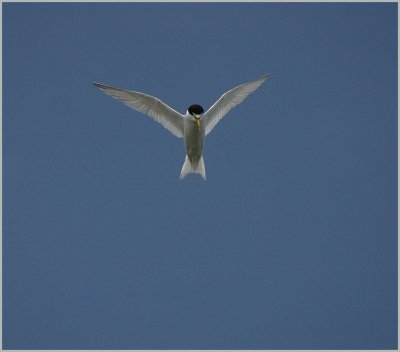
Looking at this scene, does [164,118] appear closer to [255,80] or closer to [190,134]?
[190,134]

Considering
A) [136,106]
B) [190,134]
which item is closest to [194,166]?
[190,134]

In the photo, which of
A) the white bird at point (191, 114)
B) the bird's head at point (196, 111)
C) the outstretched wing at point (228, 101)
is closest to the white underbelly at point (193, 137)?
the white bird at point (191, 114)

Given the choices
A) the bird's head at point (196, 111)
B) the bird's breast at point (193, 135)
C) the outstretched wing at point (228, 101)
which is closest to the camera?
the bird's head at point (196, 111)

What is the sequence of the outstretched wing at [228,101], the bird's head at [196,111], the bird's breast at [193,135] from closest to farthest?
1. the bird's head at [196,111]
2. the bird's breast at [193,135]
3. the outstretched wing at [228,101]

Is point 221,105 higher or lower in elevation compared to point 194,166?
higher

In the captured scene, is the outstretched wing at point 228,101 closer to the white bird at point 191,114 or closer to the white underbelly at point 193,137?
the white bird at point 191,114

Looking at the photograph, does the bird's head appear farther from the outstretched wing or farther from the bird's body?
the outstretched wing

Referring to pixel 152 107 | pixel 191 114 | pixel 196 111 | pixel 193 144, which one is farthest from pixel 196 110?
pixel 152 107

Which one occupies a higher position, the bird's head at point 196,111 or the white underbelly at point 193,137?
the bird's head at point 196,111
